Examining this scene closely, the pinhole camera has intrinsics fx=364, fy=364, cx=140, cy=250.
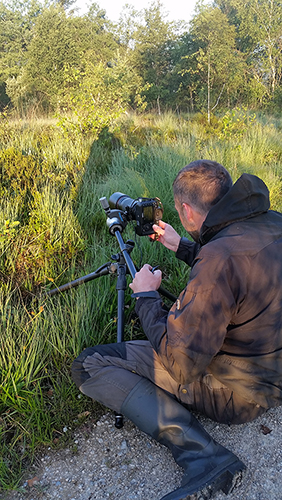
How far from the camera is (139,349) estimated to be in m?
2.12

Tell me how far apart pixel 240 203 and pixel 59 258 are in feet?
7.54

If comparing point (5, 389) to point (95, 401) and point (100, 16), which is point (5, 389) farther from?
point (100, 16)

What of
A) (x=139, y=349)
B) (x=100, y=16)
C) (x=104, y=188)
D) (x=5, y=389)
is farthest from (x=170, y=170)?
(x=100, y=16)

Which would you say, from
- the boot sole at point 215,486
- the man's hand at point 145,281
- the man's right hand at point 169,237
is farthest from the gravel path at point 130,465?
the man's right hand at point 169,237

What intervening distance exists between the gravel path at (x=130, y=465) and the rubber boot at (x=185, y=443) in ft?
0.46

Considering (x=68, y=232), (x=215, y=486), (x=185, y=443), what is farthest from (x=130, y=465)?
(x=68, y=232)

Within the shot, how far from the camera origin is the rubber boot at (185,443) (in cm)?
160

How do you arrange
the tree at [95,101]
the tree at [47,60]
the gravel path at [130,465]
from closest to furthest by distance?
the gravel path at [130,465] → the tree at [95,101] → the tree at [47,60]

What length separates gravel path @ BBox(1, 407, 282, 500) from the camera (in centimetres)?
177

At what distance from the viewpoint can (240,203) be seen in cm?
164

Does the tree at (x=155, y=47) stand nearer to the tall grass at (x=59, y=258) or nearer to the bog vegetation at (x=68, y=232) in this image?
the bog vegetation at (x=68, y=232)

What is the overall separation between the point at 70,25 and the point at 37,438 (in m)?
27.7

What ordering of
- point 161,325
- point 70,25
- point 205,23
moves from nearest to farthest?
1. point 161,325
2. point 205,23
3. point 70,25

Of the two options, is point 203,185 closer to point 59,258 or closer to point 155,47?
point 59,258
